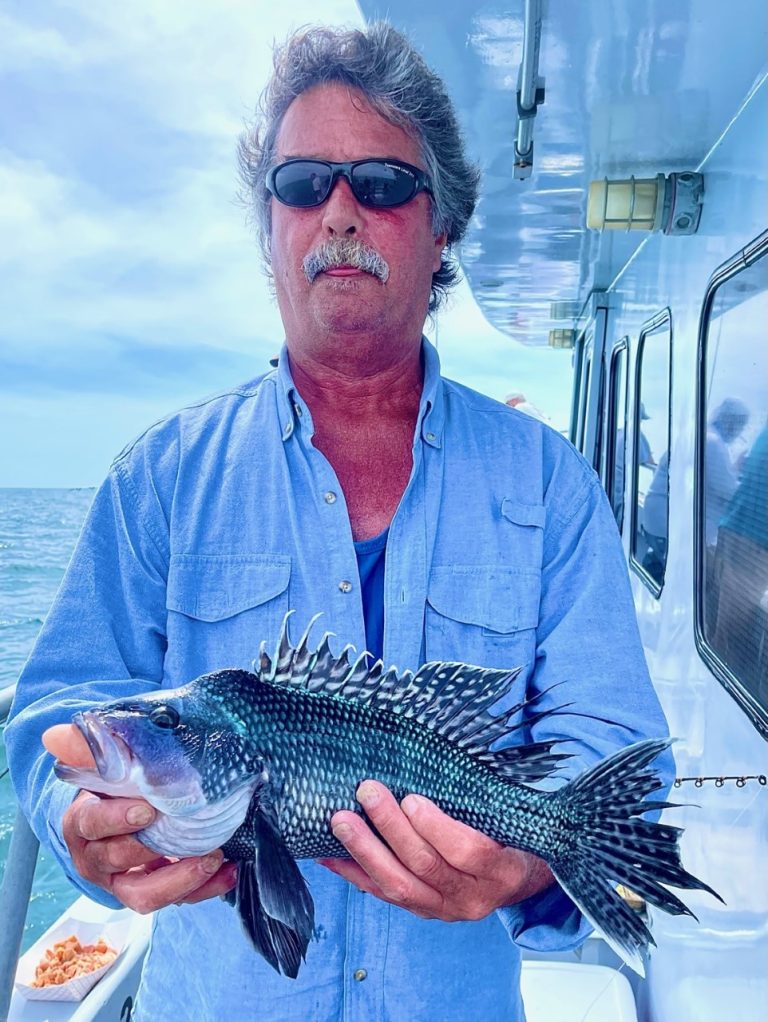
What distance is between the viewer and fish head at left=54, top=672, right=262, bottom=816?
1.34 metres

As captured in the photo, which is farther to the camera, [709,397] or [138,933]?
[138,933]

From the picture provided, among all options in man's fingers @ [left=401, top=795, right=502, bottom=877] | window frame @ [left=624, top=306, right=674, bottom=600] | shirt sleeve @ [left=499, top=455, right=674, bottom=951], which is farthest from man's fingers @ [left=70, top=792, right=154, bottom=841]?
window frame @ [left=624, top=306, right=674, bottom=600]

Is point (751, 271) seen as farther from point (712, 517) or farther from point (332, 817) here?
point (332, 817)

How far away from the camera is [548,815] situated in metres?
1.61

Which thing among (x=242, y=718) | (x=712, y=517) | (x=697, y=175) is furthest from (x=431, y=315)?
(x=242, y=718)

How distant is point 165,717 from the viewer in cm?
144

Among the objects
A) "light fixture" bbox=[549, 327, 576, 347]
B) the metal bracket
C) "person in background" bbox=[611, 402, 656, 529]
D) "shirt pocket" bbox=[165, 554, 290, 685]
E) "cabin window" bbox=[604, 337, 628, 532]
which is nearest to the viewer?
"shirt pocket" bbox=[165, 554, 290, 685]

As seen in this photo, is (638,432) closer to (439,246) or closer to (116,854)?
(439,246)

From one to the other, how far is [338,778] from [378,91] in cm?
187

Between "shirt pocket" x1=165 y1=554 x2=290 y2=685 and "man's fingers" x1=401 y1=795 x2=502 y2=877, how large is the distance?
23.8 inches

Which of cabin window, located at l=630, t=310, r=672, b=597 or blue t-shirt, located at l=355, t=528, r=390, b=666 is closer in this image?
blue t-shirt, located at l=355, t=528, r=390, b=666

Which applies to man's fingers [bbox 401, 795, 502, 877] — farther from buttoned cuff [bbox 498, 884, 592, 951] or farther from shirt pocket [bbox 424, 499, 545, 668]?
shirt pocket [bbox 424, 499, 545, 668]

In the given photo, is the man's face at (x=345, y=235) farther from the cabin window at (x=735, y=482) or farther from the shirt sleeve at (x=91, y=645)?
the cabin window at (x=735, y=482)

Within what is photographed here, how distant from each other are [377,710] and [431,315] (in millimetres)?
1879
